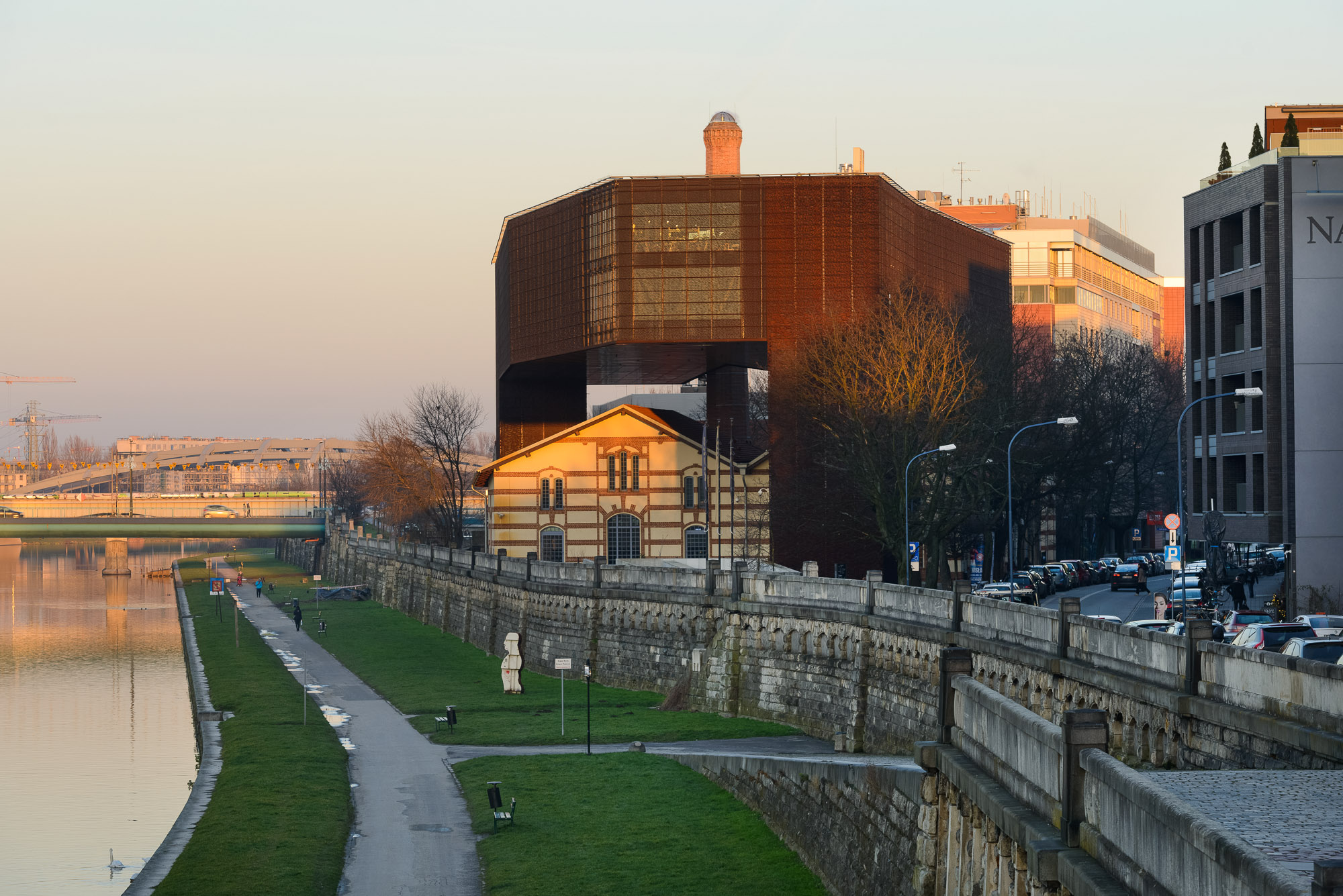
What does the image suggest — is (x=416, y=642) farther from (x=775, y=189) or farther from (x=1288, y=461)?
(x=1288, y=461)

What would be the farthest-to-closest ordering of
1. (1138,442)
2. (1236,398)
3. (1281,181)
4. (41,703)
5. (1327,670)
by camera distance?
(1138,442), (41,703), (1236,398), (1281,181), (1327,670)

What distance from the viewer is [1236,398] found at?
66375mm

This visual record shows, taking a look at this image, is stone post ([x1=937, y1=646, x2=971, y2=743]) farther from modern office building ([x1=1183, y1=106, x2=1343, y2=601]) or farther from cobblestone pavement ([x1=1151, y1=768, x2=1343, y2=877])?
modern office building ([x1=1183, y1=106, x2=1343, y2=601])

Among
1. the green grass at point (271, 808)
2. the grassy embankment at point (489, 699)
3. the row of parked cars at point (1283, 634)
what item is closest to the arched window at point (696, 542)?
the grassy embankment at point (489, 699)

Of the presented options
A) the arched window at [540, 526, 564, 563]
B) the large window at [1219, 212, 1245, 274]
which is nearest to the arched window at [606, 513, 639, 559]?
the arched window at [540, 526, 564, 563]

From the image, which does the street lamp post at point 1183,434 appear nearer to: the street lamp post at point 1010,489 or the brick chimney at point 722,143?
the street lamp post at point 1010,489

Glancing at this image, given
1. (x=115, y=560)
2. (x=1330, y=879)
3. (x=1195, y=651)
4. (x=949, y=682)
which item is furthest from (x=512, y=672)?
(x=115, y=560)

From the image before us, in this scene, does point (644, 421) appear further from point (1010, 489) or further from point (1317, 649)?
point (1317, 649)

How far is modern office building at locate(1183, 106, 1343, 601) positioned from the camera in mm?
59844

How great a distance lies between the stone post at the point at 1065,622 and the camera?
94.0 feet

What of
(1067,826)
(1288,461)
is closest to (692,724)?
(1288,461)

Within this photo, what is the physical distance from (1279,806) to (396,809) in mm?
32615

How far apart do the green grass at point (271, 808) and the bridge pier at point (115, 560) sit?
11943 cm

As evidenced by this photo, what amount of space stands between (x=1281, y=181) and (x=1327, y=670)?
47.8 meters
